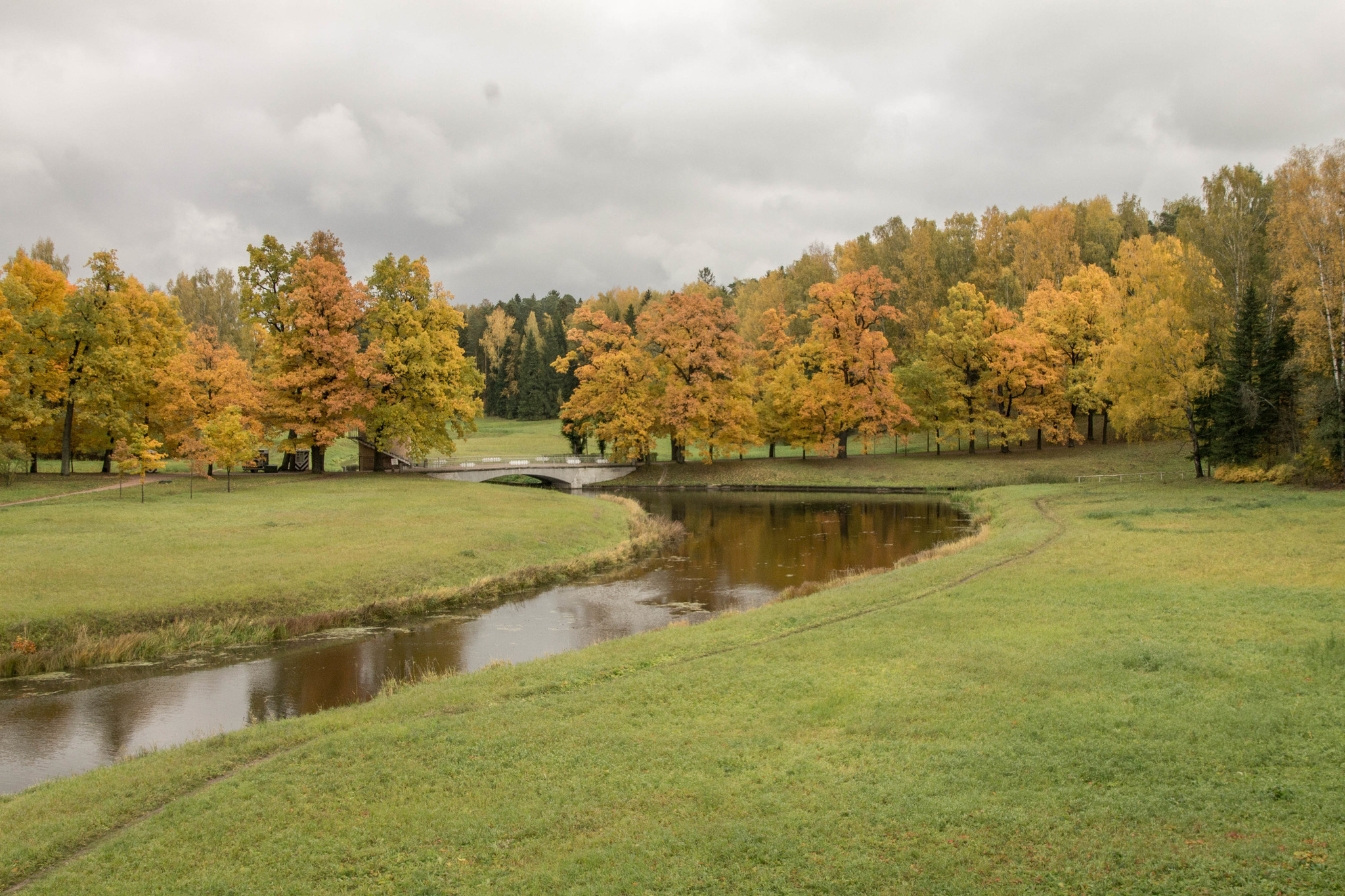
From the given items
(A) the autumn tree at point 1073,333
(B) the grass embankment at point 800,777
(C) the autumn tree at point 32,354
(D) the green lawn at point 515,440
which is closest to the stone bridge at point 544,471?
(D) the green lawn at point 515,440

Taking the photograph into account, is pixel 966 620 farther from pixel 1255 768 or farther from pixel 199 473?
pixel 199 473

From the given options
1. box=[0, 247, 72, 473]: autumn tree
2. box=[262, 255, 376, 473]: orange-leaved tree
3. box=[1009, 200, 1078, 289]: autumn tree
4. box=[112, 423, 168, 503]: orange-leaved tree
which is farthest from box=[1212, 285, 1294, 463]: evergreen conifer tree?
box=[0, 247, 72, 473]: autumn tree

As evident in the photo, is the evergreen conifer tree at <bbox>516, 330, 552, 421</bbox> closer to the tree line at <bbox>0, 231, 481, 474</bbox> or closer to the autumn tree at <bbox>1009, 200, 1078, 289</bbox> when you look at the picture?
the tree line at <bbox>0, 231, 481, 474</bbox>

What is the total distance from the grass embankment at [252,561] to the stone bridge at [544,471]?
1375 centimetres

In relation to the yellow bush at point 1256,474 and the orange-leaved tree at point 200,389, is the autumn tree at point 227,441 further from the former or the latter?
the yellow bush at point 1256,474

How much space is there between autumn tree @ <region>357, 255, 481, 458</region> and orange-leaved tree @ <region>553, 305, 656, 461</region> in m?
10.3

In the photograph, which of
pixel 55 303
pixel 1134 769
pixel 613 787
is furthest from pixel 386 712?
pixel 55 303

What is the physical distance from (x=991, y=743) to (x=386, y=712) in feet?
29.1

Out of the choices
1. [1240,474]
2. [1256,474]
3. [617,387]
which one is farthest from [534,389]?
[1256,474]

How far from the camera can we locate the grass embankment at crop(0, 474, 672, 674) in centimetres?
1939

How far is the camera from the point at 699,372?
61.4 meters

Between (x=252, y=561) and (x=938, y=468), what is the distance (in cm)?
4722

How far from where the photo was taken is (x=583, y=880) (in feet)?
23.6

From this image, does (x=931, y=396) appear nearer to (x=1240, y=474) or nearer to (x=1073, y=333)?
(x=1073, y=333)
